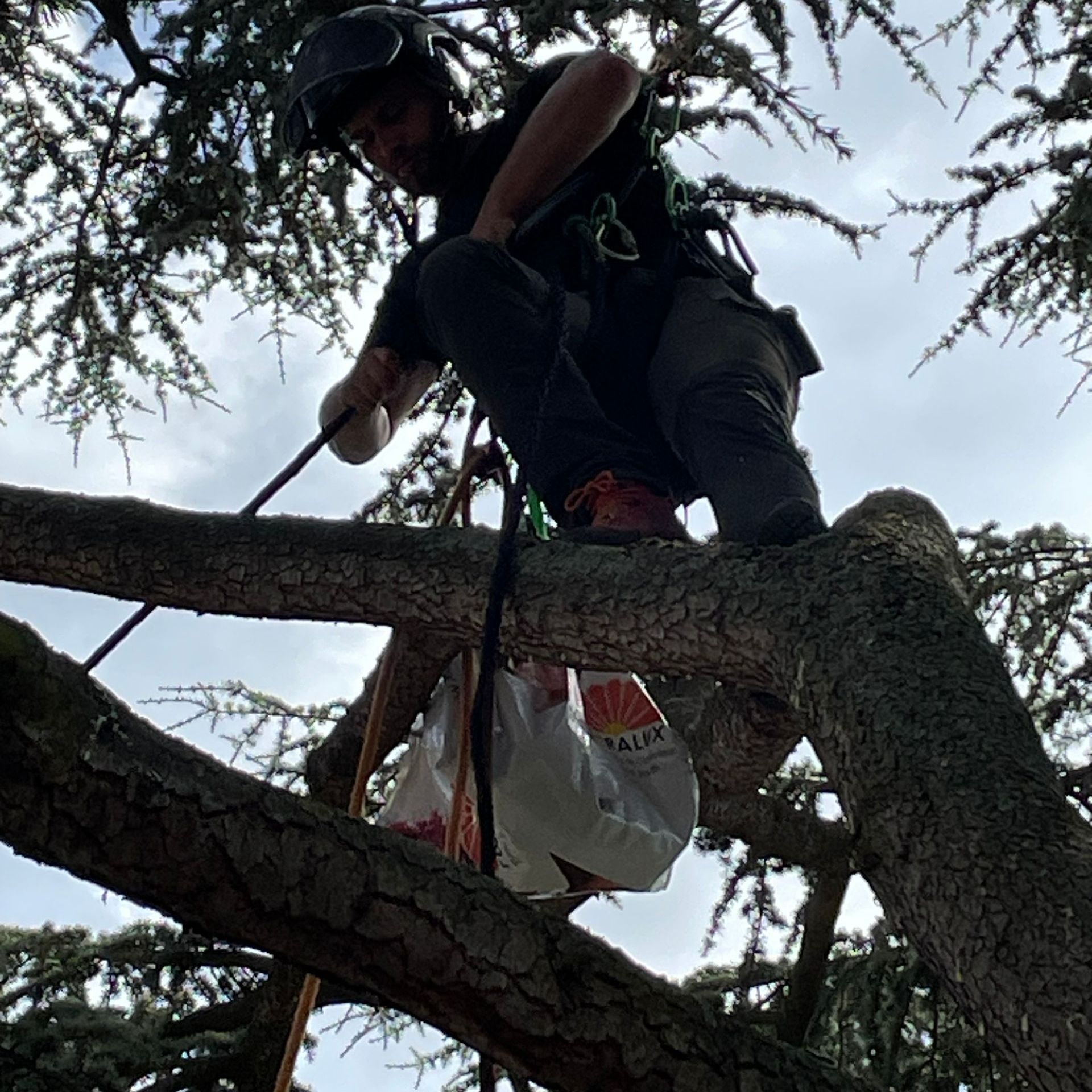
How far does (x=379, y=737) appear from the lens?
203 cm

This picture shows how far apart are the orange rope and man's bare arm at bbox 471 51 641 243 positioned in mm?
433

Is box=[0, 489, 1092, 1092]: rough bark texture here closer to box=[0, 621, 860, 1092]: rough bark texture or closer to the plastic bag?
box=[0, 621, 860, 1092]: rough bark texture

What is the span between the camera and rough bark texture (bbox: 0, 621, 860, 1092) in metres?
0.97

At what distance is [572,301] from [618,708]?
0.78m

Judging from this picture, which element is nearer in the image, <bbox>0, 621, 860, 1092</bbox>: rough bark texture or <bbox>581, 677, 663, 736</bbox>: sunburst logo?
<bbox>0, 621, 860, 1092</bbox>: rough bark texture

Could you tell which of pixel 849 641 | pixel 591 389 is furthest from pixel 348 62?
pixel 849 641

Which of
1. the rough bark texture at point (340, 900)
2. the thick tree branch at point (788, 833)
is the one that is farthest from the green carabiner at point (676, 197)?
the rough bark texture at point (340, 900)

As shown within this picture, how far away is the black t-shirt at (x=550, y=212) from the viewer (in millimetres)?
2344

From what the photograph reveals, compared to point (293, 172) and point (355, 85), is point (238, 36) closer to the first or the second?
point (293, 172)

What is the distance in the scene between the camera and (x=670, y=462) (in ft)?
7.59

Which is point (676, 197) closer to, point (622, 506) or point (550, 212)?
point (550, 212)

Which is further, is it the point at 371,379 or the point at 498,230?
the point at 371,379

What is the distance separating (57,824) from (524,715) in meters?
1.29

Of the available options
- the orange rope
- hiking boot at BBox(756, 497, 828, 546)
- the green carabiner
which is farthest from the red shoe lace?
the green carabiner
